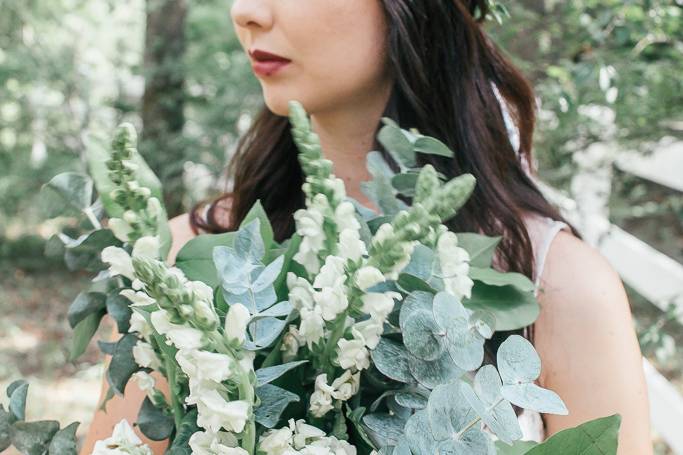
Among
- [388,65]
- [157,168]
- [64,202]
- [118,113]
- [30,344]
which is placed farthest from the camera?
[30,344]

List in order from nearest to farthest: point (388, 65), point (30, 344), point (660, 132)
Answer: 1. point (388, 65)
2. point (660, 132)
3. point (30, 344)

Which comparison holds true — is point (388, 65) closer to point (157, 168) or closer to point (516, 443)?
point (516, 443)

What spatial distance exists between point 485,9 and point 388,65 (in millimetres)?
233

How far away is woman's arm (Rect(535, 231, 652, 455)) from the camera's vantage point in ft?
3.92

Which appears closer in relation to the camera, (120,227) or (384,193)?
(120,227)

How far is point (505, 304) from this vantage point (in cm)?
96

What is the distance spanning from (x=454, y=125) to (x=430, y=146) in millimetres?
419

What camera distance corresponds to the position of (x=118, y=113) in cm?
477

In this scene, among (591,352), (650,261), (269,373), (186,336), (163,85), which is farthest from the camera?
(163,85)

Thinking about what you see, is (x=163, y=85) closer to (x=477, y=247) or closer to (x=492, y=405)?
(x=477, y=247)

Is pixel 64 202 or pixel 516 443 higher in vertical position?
pixel 64 202

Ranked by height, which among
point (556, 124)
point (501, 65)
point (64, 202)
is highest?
point (64, 202)

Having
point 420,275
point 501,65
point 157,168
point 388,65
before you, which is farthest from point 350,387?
point 157,168

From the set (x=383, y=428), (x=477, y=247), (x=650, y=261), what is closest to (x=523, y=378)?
(x=383, y=428)
